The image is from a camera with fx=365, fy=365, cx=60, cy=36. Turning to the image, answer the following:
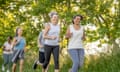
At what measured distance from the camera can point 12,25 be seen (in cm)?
2141

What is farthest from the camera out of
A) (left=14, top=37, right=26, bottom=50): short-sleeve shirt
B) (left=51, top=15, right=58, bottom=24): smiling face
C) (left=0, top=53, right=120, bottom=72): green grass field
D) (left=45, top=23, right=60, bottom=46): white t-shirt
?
(left=0, top=53, right=120, bottom=72): green grass field

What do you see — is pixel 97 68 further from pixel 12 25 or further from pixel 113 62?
pixel 12 25

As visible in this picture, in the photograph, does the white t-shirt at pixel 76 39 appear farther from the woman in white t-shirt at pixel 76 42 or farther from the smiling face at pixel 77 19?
the smiling face at pixel 77 19

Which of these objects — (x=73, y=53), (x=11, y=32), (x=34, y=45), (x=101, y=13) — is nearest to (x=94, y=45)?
(x=101, y=13)

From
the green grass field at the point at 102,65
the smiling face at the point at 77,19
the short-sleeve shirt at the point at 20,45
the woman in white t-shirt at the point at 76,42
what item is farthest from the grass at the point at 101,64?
the smiling face at the point at 77,19

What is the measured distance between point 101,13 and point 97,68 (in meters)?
5.11

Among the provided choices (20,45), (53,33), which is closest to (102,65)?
(20,45)

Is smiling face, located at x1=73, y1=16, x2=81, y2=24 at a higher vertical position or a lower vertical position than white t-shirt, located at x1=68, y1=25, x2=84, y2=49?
higher

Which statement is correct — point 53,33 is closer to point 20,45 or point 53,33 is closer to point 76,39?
point 76,39

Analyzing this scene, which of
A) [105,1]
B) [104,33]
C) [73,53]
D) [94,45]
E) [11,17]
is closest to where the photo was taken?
[73,53]

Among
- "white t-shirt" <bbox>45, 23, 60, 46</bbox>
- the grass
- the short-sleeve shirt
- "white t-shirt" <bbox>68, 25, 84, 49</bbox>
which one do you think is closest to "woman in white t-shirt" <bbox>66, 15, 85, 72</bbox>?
"white t-shirt" <bbox>68, 25, 84, 49</bbox>

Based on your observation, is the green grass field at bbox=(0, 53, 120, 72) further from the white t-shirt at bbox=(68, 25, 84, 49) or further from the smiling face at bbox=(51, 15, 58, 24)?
the smiling face at bbox=(51, 15, 58, 24)

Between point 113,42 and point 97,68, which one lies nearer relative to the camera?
point 97,68

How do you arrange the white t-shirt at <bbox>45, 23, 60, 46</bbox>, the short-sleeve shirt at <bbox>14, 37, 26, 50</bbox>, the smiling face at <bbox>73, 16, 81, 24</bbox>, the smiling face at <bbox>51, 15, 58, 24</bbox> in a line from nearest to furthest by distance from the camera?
the smiling face at <bbox>73, 16, 81, 24</bbox> < the smiling face at <bbox>51, 15, 58, 24</bbox> < the white t-shirt at <bbox>45, 23, 60, 46</bbox> < the short-sleeve shirt at <bbox>14, 37, 26, 50</bbox>
